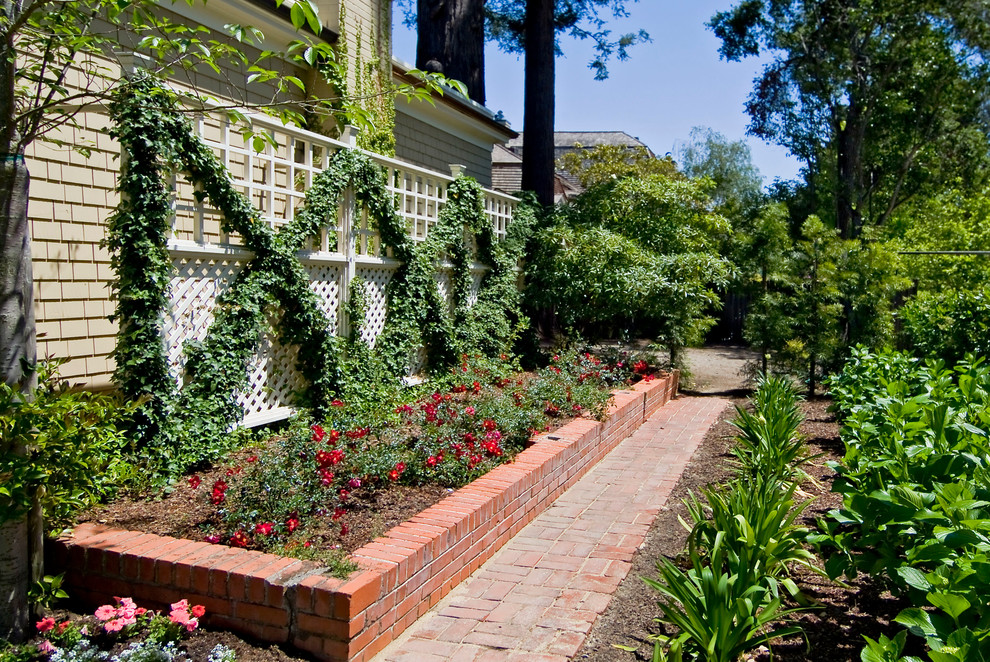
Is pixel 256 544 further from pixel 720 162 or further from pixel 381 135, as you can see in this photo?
pixel 720 162

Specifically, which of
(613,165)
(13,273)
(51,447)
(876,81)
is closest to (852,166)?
(876,81)

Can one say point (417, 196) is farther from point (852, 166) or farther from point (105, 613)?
point (852, 166)

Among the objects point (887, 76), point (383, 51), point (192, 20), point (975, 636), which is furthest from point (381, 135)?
point (887, 76)

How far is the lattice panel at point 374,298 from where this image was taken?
7.41 m

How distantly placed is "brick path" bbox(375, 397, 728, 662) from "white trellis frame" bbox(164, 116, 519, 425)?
92.2 inches

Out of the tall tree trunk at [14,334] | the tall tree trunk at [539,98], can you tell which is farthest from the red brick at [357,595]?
the tall tree trunk at [539,98]

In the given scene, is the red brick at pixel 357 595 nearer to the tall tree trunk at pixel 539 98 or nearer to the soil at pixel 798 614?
the soil at pixel 798 614

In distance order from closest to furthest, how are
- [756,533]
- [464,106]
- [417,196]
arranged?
1. [756,533]
2. [417,196]
3. [464,106]

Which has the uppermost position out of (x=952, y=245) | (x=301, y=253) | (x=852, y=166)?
(x=852, y=166)

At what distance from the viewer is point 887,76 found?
20.6 metres

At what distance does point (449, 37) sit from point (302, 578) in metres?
13.2

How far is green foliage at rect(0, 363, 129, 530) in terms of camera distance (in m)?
3.17

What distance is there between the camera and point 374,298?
7.59 meters

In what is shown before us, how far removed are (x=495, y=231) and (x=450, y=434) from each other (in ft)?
17.6
